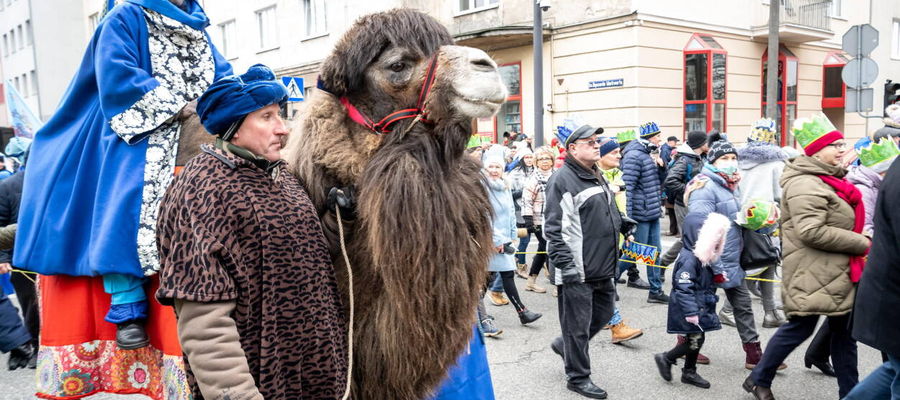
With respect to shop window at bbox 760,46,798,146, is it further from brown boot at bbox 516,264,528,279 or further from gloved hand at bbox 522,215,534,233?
gloved hand at bbox 522,215,534,233

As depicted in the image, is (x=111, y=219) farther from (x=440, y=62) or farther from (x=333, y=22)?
(x=333, y=22)

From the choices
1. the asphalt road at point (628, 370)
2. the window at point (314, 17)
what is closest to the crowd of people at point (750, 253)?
the asphalt road at point (628, 370)

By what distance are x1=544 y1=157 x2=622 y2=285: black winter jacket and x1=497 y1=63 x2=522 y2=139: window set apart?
13056 millimetres

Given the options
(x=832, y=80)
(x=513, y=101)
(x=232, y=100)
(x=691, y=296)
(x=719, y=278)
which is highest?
(x=832, y=80)

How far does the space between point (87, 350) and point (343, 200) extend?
1245 mm

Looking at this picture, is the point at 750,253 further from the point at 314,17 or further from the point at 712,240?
the point at 314,17

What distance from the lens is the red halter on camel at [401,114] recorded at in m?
2.04

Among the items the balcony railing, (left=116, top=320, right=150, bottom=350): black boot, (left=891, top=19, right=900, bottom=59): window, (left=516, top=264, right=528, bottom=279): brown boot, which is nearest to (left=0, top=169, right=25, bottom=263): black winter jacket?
(left=116, top=320, right=150, bottom=350): black boot

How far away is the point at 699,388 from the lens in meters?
5.20

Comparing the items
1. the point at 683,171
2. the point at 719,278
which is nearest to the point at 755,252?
the point at 719,278

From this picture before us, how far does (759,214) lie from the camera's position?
18.3 ft

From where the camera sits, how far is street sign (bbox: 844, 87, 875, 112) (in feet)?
32.5

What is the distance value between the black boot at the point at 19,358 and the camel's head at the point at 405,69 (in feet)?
19.0

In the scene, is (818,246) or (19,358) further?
(19,358)
